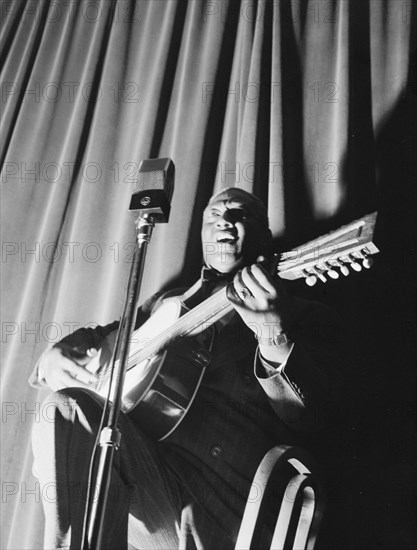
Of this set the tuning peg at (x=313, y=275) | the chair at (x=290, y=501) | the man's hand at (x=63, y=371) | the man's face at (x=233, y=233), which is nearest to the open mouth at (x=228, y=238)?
the man's face at (x=233, y=233)

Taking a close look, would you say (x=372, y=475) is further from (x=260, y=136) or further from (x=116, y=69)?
(x=116, y=69)

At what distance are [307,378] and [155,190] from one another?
0.46m

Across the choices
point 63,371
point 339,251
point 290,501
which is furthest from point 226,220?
point 290,501

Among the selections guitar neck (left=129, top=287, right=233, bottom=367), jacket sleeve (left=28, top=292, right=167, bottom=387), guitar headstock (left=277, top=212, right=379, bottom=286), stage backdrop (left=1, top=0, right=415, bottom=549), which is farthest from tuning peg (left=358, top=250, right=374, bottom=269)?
jacket sleeve (left=28, top=292, right=167, bottom=387)

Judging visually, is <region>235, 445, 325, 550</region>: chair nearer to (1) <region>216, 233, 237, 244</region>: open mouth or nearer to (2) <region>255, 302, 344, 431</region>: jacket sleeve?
(2) <region>255, 302, 344, 431</region>: jacket sleeve

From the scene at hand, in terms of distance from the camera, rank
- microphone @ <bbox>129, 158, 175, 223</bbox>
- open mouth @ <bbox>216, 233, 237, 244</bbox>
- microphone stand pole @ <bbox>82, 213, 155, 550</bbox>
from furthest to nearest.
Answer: open mouth @ <bbox>216, 233, 237, 244</bbox> < microphone @ <bbox>129, 158, 175, 223</bbox> < microphone stand pole @ <bbox>82, 213, 155, 550</bbox>

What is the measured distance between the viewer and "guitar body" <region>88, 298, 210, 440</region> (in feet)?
4.05

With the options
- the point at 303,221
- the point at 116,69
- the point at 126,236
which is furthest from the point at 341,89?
the point at 116,69

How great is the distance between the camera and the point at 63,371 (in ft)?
4.67

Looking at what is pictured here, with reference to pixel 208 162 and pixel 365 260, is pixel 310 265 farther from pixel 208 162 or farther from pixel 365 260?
pixel 208 162

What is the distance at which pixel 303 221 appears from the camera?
1731 millimetres

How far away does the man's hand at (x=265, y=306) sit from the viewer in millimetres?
1192

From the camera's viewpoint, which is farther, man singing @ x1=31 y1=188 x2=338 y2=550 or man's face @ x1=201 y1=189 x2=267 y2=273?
man's face @ x1=201 y1=189 x2=267 y2=273

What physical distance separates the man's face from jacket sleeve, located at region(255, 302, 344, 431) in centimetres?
23
